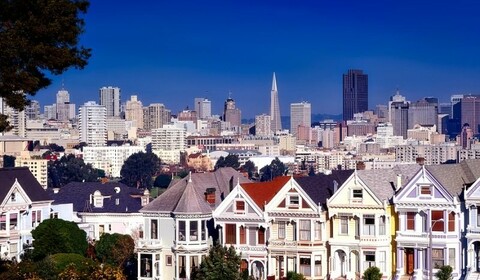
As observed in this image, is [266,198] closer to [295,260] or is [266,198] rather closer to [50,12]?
[295,260]

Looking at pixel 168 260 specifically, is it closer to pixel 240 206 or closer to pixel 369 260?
pixel 240 206

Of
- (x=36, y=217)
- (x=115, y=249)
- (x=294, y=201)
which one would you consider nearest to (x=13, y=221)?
(x=36, y=217)

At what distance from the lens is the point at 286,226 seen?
168 feet

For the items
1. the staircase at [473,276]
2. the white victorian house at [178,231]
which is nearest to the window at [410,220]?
the staircase at [473,276]

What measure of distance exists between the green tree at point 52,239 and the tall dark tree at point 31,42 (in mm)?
32202

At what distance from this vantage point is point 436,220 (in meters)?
47.1

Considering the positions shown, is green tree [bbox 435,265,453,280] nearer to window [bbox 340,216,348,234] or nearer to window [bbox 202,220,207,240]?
window [bbox 340,216,348,234]

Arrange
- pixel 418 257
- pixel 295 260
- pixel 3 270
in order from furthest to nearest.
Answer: pixel 295 260 → pixel 418 257 → pixel 3 270

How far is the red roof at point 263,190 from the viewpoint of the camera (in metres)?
52.6

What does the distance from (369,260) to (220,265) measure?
20.1 feet

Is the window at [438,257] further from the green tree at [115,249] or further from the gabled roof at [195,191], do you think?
the green tree at [115,249]

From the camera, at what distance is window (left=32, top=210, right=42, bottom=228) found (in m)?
61.0

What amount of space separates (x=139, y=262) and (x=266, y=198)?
6.86 meters

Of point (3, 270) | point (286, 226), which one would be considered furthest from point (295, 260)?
point (3, 270)
